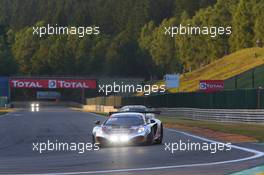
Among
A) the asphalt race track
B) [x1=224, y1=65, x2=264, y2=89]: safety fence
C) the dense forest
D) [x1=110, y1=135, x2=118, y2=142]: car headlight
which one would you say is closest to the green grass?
the dense forest

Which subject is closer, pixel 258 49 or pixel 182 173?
pixel 182 173

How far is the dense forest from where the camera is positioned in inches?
4168

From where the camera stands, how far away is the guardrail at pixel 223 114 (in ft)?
150

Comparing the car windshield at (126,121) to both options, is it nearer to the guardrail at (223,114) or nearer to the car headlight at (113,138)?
the car headlight at (113,138)

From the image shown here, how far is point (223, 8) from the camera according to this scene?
112m

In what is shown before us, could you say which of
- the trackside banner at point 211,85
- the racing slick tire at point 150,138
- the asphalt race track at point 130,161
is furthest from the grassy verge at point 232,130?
the trackside banner at point 211,85

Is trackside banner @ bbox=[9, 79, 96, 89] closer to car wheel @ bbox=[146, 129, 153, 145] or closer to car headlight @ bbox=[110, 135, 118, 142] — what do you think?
car wheel @ bbox=[146, 129, 153, 145]

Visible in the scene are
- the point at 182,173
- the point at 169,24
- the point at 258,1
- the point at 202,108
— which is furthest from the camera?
A: the point at 169,24

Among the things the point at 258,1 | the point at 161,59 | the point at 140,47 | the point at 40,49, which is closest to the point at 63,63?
the point at 40,49

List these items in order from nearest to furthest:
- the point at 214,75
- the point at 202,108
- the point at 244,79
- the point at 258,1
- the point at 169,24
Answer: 1. the point at 202,108
2. the point at 244,79
3. the point at 214,75
4. the point at 258,1
5. the point at 169,24

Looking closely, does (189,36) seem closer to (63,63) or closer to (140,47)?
(140,47)

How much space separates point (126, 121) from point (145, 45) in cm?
12745

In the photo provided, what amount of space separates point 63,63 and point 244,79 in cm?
10472

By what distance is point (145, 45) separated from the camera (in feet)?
495
